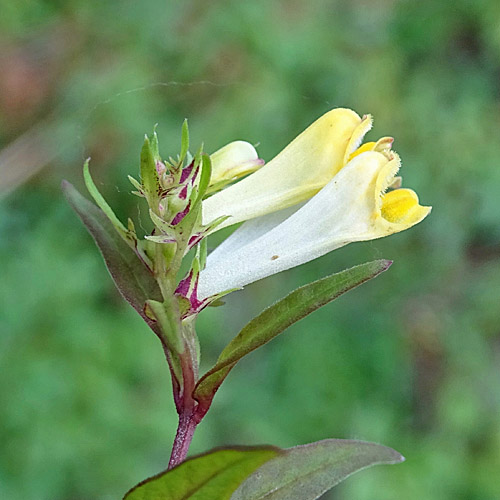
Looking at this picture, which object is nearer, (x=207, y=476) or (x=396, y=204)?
(x=207, y=476)

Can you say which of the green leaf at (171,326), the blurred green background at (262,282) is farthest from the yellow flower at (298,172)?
the blurred green background at (262,282)

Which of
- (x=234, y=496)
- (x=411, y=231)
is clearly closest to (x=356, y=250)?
(x=411, y=231)

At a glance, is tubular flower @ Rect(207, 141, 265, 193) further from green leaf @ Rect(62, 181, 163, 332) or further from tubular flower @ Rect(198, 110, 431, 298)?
green leaf @ Rect(62, 181, 163, 332)

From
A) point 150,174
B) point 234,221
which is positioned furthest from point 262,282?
point 150,174

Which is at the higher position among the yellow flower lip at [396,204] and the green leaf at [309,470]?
the yellow flower lip at [396,204]

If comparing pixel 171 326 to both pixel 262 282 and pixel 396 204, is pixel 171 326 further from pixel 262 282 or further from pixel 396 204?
pixel 262 282

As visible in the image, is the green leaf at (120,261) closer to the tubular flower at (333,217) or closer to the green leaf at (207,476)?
the tubular flower at (333,217)
